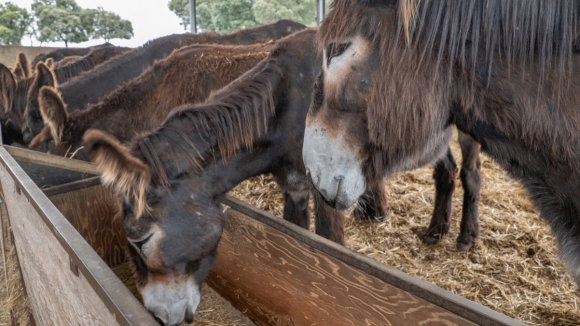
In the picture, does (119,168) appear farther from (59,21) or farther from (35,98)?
(59,21)

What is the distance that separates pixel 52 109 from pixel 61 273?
6.12 feet

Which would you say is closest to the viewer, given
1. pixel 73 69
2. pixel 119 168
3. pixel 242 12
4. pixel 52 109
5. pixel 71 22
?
pixel 119 168

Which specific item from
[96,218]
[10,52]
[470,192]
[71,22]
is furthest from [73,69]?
[71,22]

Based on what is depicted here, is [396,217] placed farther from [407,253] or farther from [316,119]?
[316,119]

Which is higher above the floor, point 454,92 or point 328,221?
point 454,92

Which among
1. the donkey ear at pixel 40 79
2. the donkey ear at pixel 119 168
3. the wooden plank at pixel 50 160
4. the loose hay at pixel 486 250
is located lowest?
the loose hay at pixel 486 250

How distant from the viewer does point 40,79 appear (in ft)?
12.3

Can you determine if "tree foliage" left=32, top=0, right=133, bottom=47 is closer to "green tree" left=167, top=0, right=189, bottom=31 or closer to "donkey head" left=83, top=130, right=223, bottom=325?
"green tree" left=167, top=0, right=189, bottom=31

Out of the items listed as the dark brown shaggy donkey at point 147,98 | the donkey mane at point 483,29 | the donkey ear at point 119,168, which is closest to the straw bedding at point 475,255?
the donkey mane at point 483,29

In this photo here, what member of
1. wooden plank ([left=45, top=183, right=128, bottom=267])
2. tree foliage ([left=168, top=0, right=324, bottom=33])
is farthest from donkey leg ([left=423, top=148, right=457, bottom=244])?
tree foliage ([left=168, top=0, right=324, bottom=33])

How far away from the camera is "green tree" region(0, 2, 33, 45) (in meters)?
12.2

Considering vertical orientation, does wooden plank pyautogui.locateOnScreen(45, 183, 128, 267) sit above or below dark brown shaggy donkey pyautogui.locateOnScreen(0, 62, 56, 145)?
below

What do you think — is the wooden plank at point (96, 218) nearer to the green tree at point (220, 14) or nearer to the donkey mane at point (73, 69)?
the donkey mane at point (73, 69)

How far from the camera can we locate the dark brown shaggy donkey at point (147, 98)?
271cm
